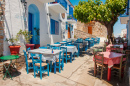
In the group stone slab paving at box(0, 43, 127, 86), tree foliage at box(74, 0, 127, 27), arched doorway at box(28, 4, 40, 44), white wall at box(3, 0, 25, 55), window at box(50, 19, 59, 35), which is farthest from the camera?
window at box(50, 19, 59, 35)

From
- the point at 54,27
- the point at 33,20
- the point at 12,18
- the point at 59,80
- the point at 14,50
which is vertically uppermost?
the point at 33,20

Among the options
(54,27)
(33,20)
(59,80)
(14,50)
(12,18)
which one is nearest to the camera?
(59,80)

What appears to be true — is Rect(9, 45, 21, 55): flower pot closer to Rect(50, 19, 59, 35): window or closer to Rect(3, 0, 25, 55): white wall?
Rect(3, 0, 25, 55): white wall

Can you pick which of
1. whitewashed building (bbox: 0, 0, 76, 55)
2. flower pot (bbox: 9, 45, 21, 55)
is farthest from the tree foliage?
flower pot (bbox: 9, 45, 21, 55)

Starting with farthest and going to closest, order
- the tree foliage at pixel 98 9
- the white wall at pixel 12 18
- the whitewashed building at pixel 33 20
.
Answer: the tree foliage at pixel 98 9 → the whitewashed building at pixel 33 20 → the white wall at pixel 12 18

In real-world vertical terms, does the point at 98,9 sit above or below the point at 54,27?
above

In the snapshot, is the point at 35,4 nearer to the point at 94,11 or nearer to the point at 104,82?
the point at 94,11

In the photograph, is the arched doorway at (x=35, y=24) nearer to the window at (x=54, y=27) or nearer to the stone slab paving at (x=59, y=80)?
the window at (x=54, y=27)

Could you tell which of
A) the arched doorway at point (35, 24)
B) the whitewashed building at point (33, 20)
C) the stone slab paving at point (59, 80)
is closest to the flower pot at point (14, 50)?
the whitewashed building at point (33, 20)

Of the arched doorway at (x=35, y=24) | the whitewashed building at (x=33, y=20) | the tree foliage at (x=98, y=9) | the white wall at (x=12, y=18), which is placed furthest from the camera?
the arched doorway at (x=35, y=24)

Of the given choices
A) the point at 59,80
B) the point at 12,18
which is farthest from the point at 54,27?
the point at 59,80

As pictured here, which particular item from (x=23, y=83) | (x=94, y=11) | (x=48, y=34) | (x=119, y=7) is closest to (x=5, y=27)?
(x=23, y=83)

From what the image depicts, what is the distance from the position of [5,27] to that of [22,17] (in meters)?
1.36

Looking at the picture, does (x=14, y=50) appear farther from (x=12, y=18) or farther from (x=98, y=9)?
(x=98, y=9)
